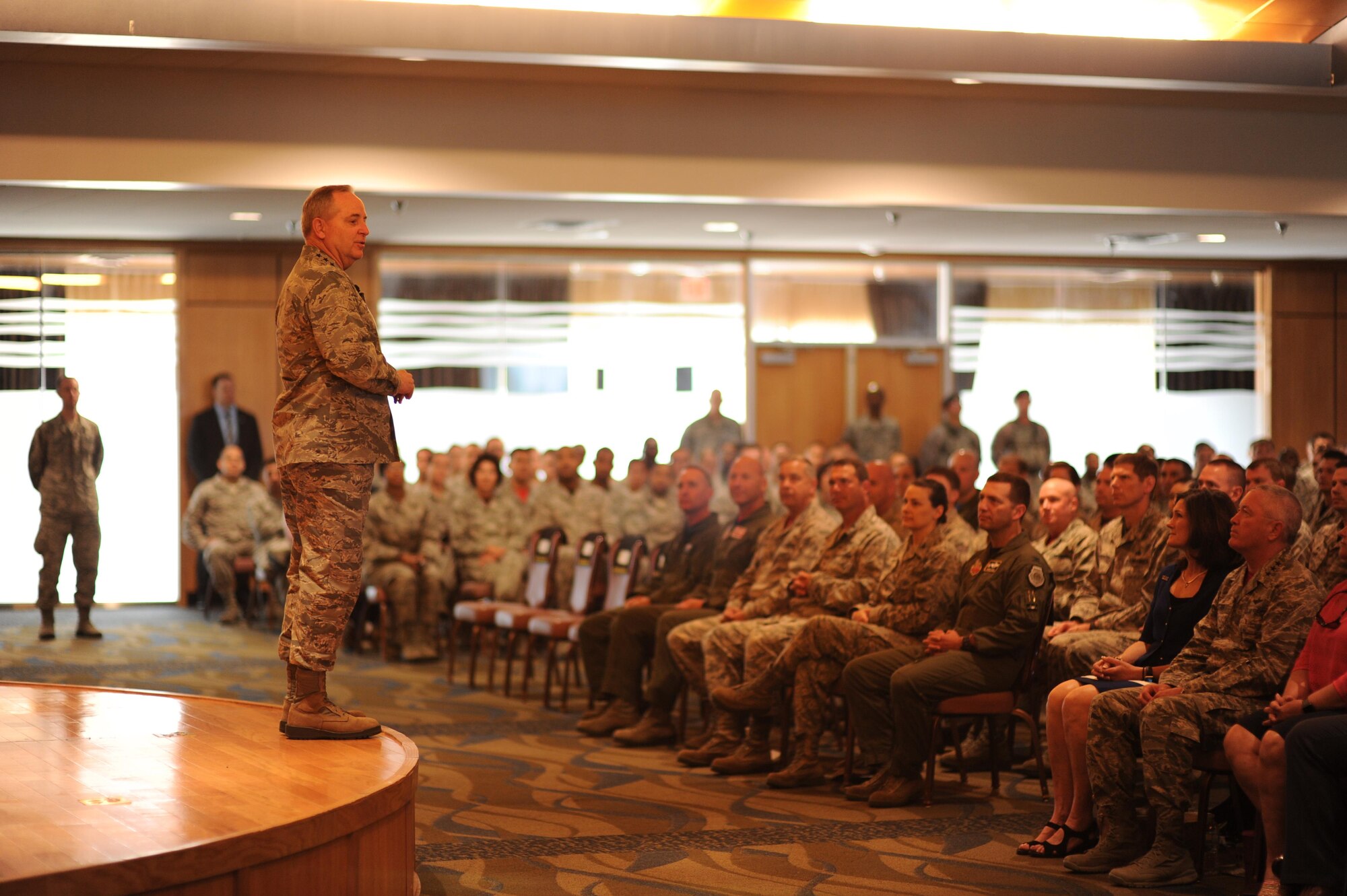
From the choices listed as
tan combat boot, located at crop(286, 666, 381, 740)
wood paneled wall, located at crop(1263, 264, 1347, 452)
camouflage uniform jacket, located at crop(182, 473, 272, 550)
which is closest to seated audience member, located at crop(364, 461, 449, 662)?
camouflage uniform jacket, located at crop(182, 473, 272, 550)

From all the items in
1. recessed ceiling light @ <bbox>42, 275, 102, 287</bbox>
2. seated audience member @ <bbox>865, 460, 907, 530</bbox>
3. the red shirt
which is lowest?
the red shirt

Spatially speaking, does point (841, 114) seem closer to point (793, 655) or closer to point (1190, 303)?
point (793, 655)

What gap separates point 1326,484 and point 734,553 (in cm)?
273

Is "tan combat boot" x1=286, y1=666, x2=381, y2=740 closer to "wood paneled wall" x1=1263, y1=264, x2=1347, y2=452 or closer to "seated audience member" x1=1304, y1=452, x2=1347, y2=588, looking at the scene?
"seated audience member" x1=1304, y1=452, x2=1347, y2=588

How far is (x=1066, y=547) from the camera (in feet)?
18.9

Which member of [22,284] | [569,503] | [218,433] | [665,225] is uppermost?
[665,225]

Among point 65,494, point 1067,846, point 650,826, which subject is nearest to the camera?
point 1067,846

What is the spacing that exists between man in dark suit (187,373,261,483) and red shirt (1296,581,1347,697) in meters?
9.22

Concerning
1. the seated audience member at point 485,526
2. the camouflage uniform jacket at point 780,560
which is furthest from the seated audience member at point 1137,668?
the seated audience member at point 485,526

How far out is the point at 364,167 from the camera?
317 inches

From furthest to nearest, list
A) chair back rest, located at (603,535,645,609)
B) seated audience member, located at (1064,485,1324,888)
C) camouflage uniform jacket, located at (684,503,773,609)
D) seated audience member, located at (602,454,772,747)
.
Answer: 1. chair back rest, located at (603,535,645,609)
2. camouflage uniform jacket, located at (684,503,773,609)
3. seated audience member, located at (602,454,772,747)
4. seated audience member, located at (1064,485,1324,888)

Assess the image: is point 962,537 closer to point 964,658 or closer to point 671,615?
point 964,658

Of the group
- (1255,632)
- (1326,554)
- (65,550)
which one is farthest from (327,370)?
(65,550)

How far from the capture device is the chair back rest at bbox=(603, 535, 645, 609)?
7133 millimetres
